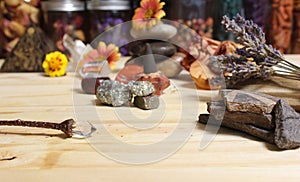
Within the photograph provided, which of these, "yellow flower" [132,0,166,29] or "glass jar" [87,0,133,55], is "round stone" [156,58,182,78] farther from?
"glass jar" [87,0,133,55]

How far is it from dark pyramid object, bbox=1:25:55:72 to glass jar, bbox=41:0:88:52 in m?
0.14

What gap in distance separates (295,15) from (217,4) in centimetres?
19

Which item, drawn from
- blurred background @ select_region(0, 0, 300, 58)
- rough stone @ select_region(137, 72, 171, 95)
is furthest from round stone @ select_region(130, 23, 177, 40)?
blurred background @ select_region(0, 0, 300, 58)

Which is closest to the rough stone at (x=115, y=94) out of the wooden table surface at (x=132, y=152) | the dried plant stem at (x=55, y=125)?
the wooden table surface at (x=132, y=152)

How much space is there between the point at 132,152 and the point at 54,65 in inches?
16.7

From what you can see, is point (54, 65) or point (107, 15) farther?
point (107, 15)

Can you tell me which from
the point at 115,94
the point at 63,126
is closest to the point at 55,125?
the point at 63,126

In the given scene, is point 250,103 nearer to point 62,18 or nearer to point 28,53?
point 28,53

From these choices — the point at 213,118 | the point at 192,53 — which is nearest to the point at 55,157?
the point at 213,118

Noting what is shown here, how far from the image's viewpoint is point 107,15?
1.00m

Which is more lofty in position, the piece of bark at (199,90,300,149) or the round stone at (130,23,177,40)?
the round stone at (130,23,177,40)

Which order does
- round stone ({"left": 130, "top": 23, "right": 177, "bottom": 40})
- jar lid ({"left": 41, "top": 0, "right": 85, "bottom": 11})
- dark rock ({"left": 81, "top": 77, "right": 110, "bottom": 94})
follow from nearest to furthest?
dark rock ({"left": 81, "top": 77, "right": 110, "bottom": 94})
round stone ({"left": 130, "top": 23, "right": 177, "bottom": 40})
jar lid ({"left": 41, "top": 0, "right": 85, "bottom": 11})

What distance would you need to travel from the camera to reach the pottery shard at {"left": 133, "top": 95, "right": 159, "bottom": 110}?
0.53 m

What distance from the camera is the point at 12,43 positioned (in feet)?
3.38
